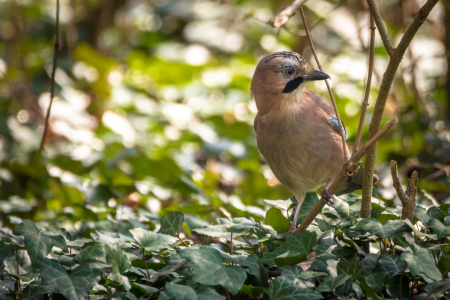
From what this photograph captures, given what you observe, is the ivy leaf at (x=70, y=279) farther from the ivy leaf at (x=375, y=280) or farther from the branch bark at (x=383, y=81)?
the branch bark at (x=383, y=81)

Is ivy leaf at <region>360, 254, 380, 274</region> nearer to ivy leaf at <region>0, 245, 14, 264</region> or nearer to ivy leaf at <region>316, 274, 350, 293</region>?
ivy leaf at <region>316, 274, 350, 293</region>

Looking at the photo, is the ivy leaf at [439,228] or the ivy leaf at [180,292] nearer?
the ivy leaf at [180,292]

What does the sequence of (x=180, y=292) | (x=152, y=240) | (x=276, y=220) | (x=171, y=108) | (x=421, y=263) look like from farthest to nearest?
(x=171, y=108), (x=276, y=220), (x=152, y=240), (x=421, y=263), (x=180, y=292)

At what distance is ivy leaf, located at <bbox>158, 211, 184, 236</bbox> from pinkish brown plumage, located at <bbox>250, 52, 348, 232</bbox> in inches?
34.6

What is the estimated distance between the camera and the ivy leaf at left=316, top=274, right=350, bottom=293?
162 centimetres

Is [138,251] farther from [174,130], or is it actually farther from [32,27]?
[32,27]

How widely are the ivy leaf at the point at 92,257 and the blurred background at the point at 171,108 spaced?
0.85 meters

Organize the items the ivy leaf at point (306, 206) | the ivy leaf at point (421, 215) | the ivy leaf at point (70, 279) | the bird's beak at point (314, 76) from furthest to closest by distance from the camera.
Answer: the bird's beak at point (314, 76) < the ivy leaf at point (306, 206) < the ivy leaf at point (421, 215) < the ivy leaf at point (70, 279)

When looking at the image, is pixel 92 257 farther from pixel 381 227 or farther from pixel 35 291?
pixel 381 227

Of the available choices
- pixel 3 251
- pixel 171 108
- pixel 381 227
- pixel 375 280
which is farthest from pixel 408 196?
pixel 171 108

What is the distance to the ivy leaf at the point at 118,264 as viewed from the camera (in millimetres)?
1688

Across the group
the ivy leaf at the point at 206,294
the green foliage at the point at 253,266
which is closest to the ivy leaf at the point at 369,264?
the green foliage at the point at 253,266

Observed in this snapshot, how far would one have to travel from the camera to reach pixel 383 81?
1831 mm

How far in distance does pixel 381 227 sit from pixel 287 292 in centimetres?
48
